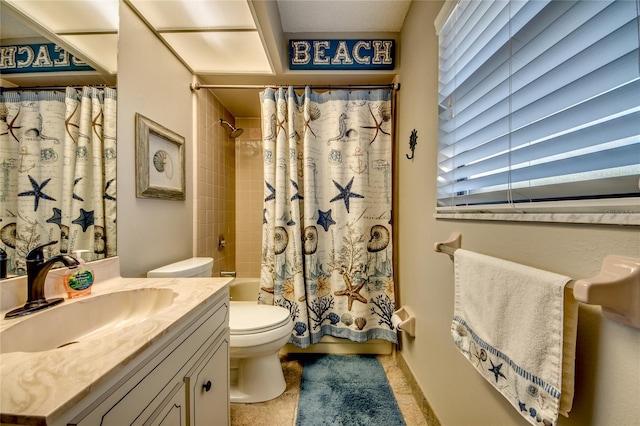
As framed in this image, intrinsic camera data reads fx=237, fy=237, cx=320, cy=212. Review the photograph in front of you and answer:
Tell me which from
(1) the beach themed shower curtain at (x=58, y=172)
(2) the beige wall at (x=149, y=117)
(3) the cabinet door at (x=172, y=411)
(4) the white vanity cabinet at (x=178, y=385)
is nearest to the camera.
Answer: (4) the white vanity cabinet at (x=178, y=385)

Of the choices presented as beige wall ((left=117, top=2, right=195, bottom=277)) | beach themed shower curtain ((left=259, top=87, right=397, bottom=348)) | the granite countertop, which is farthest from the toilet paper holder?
beige wall ((left=117, top=2, right=195, bottom=277))

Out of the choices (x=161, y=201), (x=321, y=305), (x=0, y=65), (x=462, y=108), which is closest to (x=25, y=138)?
(x=0, y=65)

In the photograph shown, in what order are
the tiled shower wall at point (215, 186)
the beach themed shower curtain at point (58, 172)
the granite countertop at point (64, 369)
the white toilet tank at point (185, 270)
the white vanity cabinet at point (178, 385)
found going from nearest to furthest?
the granite countertop at point (64, 369), the white vanity cabinet at point (178, 385), the beach themed shower curtain at point (58, 172), the white toilet tank at point (185, 270), the tiled shower wall at point (215, 186)

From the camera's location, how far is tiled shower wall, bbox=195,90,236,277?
1853 mm

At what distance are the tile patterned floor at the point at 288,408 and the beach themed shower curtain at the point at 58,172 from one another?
3.51 feet

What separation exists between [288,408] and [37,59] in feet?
5.93

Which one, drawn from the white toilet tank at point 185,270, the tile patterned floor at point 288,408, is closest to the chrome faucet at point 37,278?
the white toilet tank at point 185,270

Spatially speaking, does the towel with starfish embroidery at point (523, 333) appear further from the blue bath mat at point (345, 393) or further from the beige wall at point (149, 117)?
the beige wall at point (149, 117)

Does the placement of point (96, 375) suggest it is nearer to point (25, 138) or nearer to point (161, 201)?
point (25, 138)

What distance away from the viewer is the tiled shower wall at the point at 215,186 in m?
1.85

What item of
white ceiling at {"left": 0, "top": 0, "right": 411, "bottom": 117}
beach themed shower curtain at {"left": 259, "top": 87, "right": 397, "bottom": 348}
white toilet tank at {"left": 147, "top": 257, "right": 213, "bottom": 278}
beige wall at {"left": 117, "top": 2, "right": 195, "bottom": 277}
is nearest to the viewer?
white ceiling at {"left": 0, "top": 0, "right": 411, "bottom": 117}

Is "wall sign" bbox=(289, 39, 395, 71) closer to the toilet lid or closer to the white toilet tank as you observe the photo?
the white toilet tank

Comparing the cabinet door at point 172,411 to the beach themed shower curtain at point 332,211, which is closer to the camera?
the cabinet door at point 172,411

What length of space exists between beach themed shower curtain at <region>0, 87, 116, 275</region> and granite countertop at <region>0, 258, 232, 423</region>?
28cm
